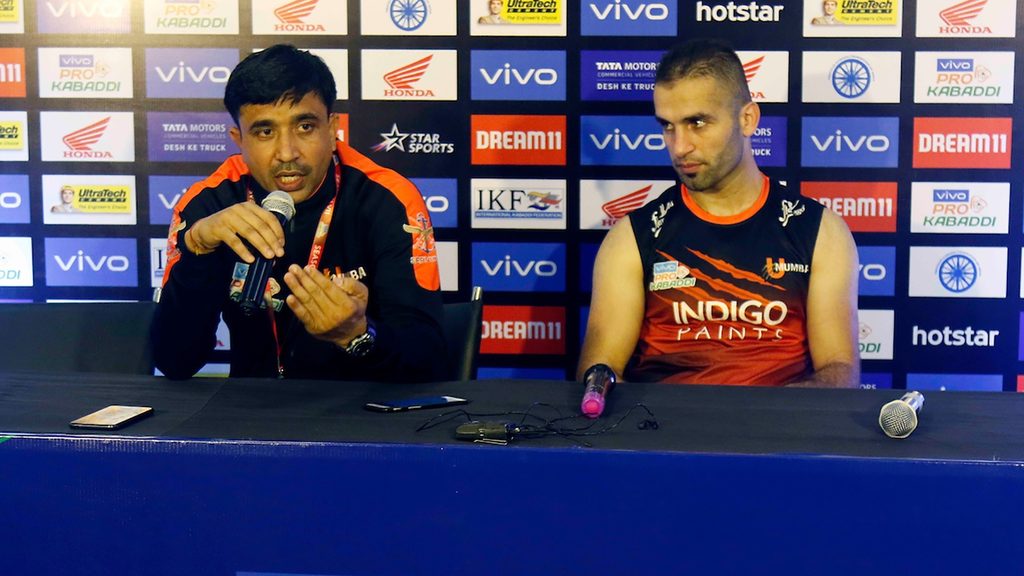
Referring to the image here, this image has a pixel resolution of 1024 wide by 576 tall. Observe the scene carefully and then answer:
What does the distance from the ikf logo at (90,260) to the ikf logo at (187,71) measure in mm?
497

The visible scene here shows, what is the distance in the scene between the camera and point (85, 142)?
10.2 feet

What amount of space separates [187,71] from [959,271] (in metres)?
2.41

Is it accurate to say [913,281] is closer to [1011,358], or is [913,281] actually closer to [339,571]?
[1011,358]

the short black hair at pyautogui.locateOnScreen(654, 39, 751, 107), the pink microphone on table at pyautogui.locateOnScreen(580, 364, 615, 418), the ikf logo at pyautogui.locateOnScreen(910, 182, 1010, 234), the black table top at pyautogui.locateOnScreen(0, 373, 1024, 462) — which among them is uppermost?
A: the short black hair at pyautogui.locateOnScreen(654, 39, 751, 107)

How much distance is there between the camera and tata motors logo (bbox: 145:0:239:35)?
305 centimetres

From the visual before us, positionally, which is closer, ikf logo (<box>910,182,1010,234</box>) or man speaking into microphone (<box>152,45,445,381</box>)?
man speaking into microphone (<box>152,45,445,381</box>)

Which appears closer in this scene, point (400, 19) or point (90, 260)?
point (400, 19)

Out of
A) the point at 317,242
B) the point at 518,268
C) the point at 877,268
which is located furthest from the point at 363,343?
the point at 877,268

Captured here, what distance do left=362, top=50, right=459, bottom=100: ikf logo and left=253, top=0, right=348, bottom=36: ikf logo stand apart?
0.13m

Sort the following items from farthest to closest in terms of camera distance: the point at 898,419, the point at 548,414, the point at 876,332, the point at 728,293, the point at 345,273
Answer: the point at 876,332, the point at 728,293, the point at 345,273, the point at 548,414, the point at 898,419

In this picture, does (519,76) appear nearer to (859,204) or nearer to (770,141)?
(770,141)

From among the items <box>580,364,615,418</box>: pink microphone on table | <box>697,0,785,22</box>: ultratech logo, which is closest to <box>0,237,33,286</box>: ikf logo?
<box>697,0,785,22</box>: ultratech logo

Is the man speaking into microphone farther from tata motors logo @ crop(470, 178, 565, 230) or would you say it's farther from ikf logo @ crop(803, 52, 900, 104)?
ikf logo @ crop(803, 52, 900, 104)

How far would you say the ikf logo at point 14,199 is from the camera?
3111 millimetres
